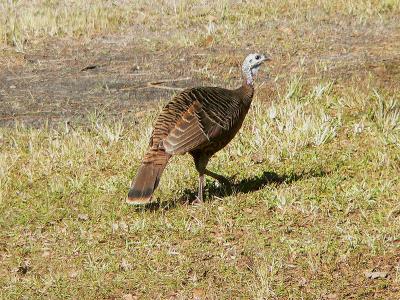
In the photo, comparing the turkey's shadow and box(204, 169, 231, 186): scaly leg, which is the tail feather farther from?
box(204, 169, 231, 186): scaly leg

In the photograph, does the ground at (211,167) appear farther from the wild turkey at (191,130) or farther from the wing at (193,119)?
the wing at (193,119)

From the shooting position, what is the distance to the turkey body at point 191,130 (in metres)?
8.23

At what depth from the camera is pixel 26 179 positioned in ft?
32.8

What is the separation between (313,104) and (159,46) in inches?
217

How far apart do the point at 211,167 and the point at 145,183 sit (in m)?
2.05

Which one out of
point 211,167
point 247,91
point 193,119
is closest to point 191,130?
point 193,119

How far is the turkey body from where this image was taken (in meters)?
8.23

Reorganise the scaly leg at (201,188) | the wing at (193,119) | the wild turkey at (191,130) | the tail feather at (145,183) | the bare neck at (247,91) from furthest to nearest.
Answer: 1. the bare neck at (247,91)
2. the scaly leg at (201,188)
3. the wing at (193,119)
4. the wild turkey at (191,130)
5. the tail feather at (145,183)

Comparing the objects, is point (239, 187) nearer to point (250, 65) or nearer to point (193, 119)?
point (193, 119)

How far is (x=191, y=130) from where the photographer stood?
8.45 m

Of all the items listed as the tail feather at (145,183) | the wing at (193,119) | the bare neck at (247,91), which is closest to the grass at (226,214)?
the tail feather at (145,183)

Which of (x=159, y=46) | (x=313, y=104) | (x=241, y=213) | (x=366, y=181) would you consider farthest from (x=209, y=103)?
(x=159, y=46)

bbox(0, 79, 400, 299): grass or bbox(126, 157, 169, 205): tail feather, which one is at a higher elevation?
bbox(126, 157, 169, 205): tail feather

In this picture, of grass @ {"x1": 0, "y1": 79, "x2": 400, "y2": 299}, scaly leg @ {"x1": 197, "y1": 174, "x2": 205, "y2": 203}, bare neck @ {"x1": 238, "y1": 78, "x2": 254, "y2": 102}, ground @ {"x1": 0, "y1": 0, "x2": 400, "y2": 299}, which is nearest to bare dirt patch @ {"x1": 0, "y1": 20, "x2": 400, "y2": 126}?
ground @ {"x1": 0, "y1": 0, "x2": 400, "y2": 299}
